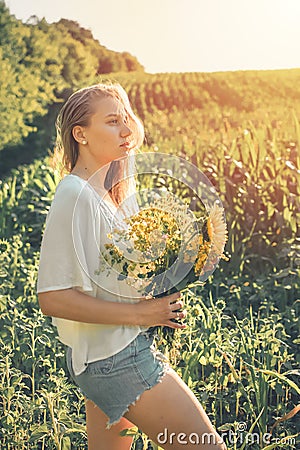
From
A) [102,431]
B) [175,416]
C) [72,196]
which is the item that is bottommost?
[102,431]

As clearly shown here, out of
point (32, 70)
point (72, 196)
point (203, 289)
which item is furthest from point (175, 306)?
point (32, 70)

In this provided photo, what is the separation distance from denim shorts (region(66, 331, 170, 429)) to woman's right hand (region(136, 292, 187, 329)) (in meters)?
0.06

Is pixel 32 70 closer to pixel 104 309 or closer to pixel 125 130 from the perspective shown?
pixel 125 130

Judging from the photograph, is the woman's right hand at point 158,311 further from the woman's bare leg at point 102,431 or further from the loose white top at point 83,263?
the woman's bare leg at point 102,431

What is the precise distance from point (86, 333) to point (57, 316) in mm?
82

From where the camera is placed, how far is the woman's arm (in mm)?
1882

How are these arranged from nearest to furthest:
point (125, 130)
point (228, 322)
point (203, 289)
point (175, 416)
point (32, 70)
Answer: point (175, 416) < point (125, 130) < point (228, 322) < point (203, 289) < point (32, 70)

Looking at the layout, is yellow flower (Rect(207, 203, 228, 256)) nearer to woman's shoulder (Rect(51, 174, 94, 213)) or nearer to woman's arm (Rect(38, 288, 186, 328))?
woman's arm (Rect(38, 288, 186, 328))

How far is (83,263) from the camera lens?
191cm

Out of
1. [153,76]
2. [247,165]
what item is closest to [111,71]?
[153,76]

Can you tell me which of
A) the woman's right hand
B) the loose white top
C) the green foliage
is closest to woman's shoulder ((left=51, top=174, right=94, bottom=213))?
the loose white top

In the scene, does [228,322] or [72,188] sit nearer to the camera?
[72,188]

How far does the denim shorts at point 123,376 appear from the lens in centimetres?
187

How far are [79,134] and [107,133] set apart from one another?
74 millimetres
